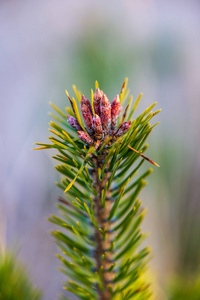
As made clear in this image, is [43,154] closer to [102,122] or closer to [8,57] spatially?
[8,57]

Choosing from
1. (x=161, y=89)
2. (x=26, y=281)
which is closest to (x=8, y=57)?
(x=161, y=89)

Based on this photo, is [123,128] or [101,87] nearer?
[123,128]

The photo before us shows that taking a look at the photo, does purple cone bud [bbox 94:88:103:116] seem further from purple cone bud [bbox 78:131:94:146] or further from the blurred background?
the blurred background

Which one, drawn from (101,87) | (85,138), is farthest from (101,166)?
(101,87)

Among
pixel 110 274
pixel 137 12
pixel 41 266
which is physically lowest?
pixel 41 266

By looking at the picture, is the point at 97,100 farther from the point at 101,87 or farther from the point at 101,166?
the point at 101,87

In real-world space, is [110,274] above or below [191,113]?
below

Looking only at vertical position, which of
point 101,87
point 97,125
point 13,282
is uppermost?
point 101,87
